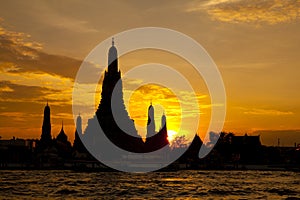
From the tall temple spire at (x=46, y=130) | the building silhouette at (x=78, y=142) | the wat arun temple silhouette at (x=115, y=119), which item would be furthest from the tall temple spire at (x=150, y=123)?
the tall temple spire at (x=46, y=130)

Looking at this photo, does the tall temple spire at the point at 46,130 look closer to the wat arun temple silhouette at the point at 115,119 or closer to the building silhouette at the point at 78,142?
the building silhouette at the point at 78,142

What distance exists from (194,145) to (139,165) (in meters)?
55.2

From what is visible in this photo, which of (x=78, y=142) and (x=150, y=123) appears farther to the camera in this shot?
(x=150, y=123)

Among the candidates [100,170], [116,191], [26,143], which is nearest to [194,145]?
[26,143]

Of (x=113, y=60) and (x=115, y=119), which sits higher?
(x=113, y=60)

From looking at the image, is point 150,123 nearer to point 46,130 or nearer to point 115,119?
point 115,119

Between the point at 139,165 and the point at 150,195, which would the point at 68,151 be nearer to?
the point at 139,165

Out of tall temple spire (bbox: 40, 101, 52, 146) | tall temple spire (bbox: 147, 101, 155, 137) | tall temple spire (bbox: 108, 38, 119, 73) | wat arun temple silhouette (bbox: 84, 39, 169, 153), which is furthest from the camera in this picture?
tall temple spire (bbox: 40, 101, 52, 146)

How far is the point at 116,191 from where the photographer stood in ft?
196

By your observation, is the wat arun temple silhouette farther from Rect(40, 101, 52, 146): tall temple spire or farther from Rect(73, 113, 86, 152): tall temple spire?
Rect(40, 101, 52, 146): tall temple spire

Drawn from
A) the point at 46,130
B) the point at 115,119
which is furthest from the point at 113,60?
the point at 46,130

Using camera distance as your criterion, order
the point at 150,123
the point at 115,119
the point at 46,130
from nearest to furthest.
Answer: the point at 115,119 < the point at 150,123 < the point at 46,130

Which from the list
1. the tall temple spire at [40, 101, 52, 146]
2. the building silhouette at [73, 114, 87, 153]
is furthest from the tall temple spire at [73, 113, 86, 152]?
the tall temple spire at [40, 101, 52, 146]

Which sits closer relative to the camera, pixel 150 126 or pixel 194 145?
pixel 150 126
